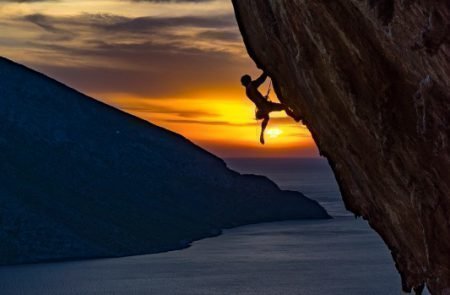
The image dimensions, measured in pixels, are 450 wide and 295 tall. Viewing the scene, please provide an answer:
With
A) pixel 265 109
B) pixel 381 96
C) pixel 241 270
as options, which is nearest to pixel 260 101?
pixel 265 109

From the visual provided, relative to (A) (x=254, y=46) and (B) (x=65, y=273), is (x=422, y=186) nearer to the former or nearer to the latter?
(A) (x=254, y=46)

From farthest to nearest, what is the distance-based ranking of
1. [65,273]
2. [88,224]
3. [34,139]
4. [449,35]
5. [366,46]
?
[34,139] < [88,224] < [65,273] < [366,46] < [449,35]

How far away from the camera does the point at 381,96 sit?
29.9 feet

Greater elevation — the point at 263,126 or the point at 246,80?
the point at 246,80

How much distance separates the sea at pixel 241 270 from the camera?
104 m

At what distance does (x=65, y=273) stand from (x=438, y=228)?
416 feet

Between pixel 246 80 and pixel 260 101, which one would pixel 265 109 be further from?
pixel 246 80

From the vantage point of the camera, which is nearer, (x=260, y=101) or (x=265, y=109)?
(x=260, y=101)

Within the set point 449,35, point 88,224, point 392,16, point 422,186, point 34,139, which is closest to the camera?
point 449,35

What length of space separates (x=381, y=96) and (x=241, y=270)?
368ft

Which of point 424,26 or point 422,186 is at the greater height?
point 424,26

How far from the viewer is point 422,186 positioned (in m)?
A: 9.49

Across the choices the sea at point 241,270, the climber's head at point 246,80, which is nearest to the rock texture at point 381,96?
the climber's head at point 246,80

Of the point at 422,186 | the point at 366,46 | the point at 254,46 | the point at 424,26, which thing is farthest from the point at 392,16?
the point at 254,46
